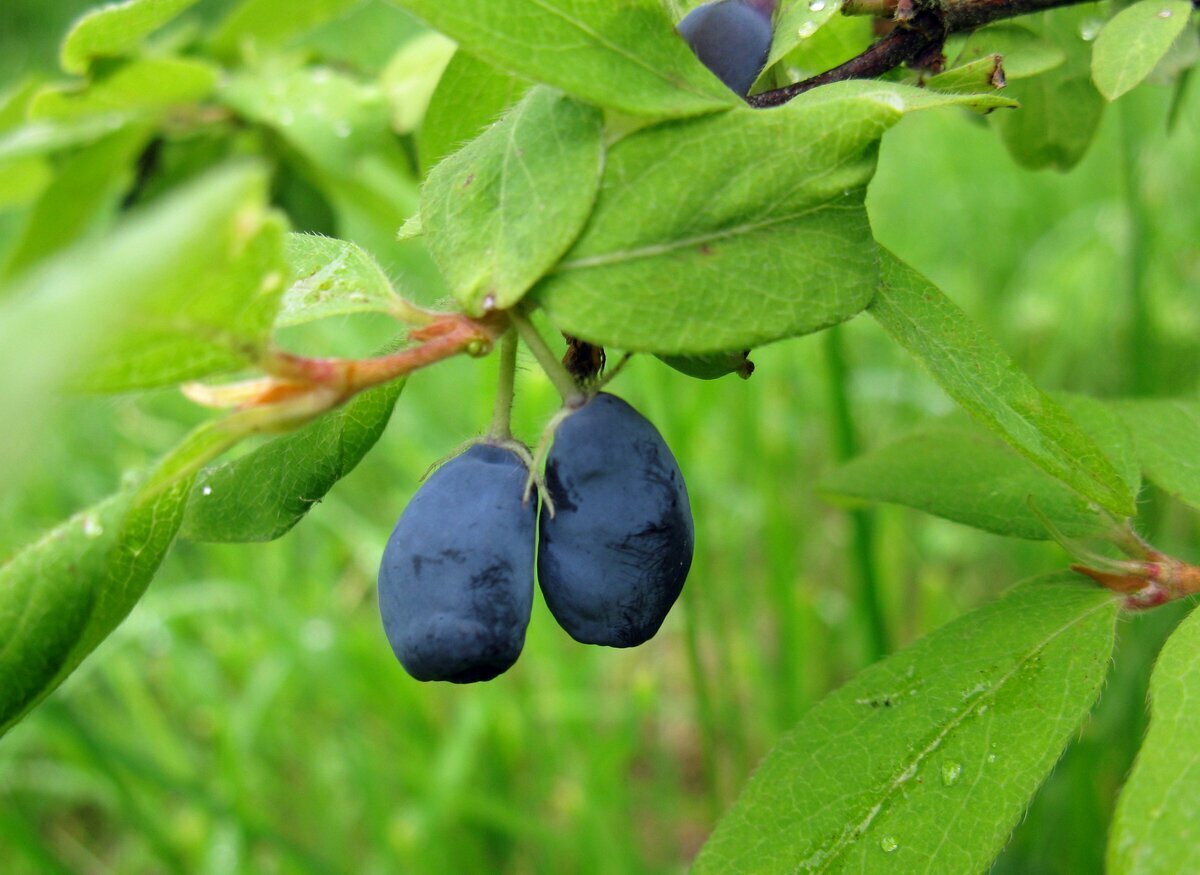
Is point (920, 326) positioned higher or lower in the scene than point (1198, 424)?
higher

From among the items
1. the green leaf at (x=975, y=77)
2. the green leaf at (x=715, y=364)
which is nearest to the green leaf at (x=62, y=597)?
the green leaf at (x=715, y=364)

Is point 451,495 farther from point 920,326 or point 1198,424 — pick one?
point 1198,424

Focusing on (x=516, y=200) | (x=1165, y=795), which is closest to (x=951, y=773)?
(x=1165, y=795)

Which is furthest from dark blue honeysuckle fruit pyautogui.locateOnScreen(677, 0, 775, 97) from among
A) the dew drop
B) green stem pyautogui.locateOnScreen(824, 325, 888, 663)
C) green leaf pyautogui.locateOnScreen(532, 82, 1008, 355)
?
green stem pyautogui.locateOnScreen(824, 325, 888, 663)

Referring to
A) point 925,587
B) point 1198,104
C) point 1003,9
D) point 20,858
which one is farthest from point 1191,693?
point 1198,104

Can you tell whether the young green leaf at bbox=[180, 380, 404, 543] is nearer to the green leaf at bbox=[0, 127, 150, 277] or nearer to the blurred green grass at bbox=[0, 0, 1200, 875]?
the blurred green grass at bbox=[0, 0, 1200, 875]

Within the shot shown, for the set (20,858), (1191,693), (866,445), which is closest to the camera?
(1191,693)

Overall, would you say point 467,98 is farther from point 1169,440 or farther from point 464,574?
point 1169,440
